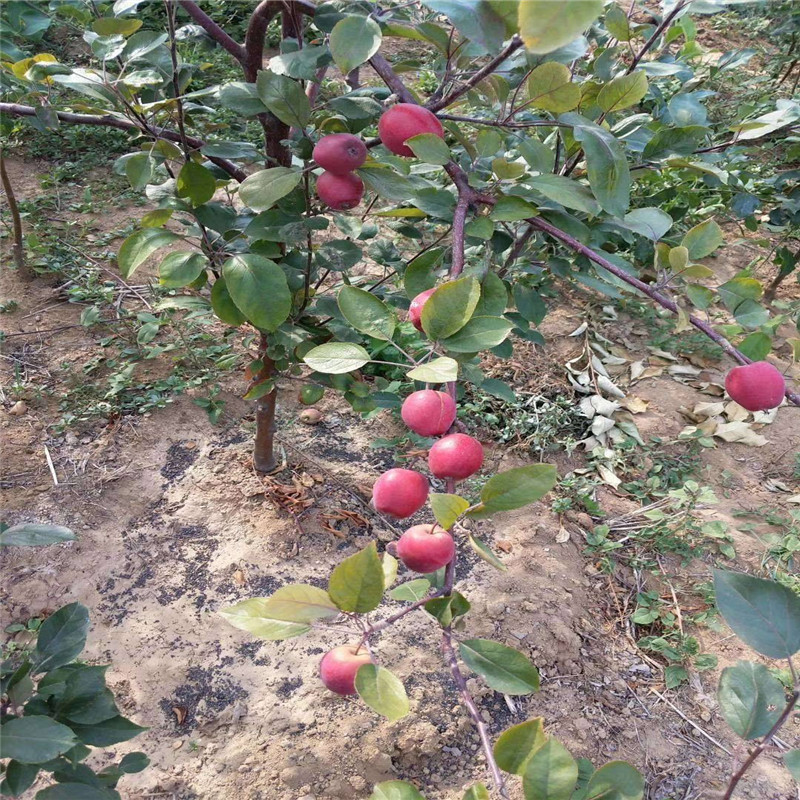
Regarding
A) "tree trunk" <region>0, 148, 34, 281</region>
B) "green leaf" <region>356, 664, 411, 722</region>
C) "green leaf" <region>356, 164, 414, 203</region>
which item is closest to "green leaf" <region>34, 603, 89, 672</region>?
"green leaf" <region>356, 664, 411, 722</region>

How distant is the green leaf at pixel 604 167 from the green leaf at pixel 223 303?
→ 625 millimetres

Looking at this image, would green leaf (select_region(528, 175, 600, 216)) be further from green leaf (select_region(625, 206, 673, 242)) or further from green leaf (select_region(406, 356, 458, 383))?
green leaf (select_region(406, 356, 458, 383))

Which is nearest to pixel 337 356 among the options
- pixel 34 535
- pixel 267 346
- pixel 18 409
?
pixel 34 535

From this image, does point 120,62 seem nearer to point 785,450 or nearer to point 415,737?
point 415,737

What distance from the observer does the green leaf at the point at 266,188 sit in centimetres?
93

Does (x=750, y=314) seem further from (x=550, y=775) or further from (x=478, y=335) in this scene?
(x=550, y=775)

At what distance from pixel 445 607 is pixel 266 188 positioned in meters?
0.60

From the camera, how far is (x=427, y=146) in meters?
0.78

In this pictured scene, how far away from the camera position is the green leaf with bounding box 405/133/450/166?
77 cm

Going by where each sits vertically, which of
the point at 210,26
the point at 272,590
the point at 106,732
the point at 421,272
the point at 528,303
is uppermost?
the point at 210,26

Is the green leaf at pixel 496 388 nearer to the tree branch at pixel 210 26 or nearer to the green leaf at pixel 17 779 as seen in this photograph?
the tree branch at pixel 210 26

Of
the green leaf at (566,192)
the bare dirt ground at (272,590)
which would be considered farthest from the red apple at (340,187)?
the bare dirt ground at (272,590)

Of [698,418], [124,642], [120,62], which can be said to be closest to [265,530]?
[124,642]

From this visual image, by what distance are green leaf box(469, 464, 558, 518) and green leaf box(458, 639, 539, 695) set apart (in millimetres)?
153
